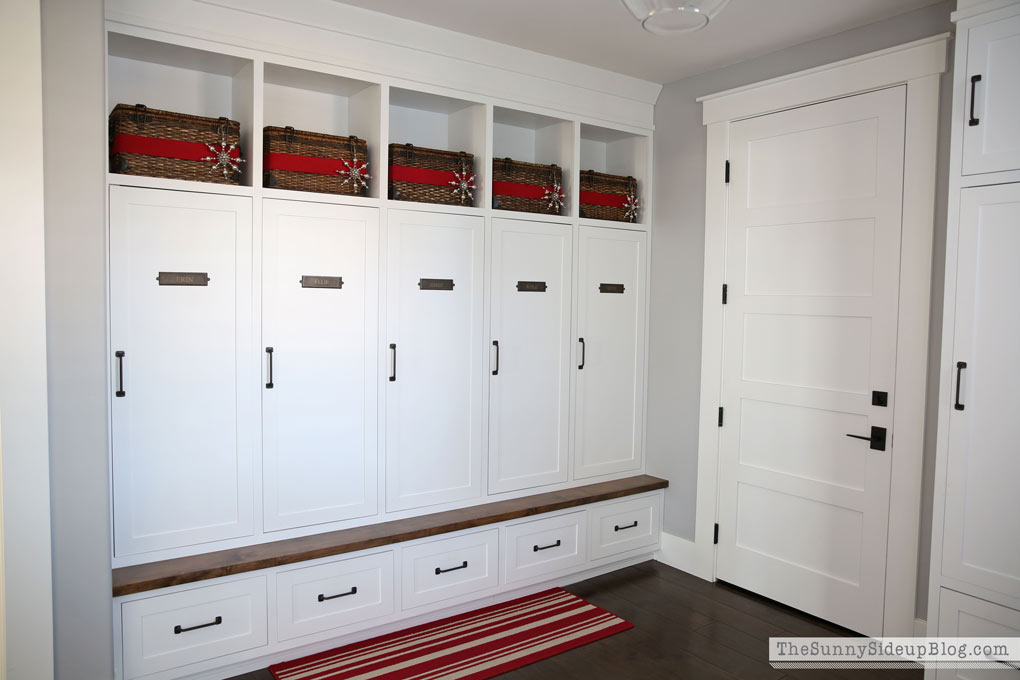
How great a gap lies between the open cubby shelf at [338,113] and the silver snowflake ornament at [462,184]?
0.18 ft

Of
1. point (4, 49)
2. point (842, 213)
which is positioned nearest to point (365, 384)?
point (4, 49)

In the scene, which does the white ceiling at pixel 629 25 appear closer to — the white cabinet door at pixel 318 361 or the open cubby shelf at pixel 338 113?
the open cubby shelf at pixel 338 113

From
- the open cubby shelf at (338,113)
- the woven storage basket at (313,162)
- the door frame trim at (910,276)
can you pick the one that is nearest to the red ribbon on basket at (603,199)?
the open cubby shelf at (338,113)

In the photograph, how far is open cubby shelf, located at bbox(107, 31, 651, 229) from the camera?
2.79m

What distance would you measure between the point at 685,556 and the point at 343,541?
2.01 metres

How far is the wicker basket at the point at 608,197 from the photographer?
382cm

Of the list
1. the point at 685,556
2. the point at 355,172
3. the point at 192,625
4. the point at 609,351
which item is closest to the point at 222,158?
the point at 355,172

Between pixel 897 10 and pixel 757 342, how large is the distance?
159 centimetres

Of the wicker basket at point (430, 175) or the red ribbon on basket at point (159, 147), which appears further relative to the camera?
the wicker basket at point (430, 175)

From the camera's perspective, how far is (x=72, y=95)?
2.20 m

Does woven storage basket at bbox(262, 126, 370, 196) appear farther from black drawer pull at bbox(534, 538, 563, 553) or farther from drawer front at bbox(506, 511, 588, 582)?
black drawer pull at bbox(534, 538, 563, 553)

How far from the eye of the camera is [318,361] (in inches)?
116

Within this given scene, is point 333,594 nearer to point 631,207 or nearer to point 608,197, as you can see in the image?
point 608,197

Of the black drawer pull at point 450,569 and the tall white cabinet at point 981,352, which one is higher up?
the tall white cabinet at point 981,352
